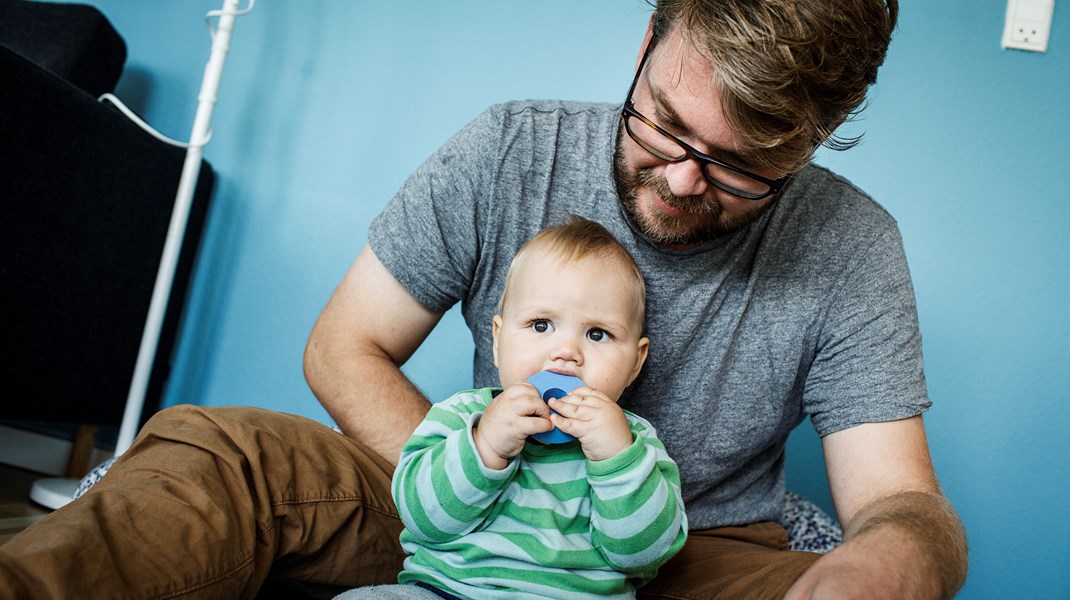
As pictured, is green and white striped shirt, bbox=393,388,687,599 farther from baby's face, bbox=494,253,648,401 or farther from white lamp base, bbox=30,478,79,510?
white lamp base, bbox=30,478,79,510

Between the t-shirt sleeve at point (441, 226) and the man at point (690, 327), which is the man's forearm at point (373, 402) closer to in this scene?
the man at point (690, 327)

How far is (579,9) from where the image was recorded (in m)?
2.01

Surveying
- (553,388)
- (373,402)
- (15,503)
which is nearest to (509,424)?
(553,388)

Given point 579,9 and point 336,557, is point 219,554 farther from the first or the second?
point 579,9

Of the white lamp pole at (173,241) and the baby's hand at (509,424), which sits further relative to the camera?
the white lamp pole at (173,241)

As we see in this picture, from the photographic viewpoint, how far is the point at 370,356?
4.10ft

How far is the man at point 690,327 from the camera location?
3.04 ft

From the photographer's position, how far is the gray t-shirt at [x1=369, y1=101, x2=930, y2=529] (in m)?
1.22

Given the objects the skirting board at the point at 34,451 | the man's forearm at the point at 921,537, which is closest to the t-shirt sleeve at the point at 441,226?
the man's forearm at the point at 921,537

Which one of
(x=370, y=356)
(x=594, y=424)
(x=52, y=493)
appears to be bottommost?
(x=52, y=493)

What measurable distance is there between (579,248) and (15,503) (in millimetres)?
1449

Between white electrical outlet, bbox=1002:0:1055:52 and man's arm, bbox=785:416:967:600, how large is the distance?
1.09 meters

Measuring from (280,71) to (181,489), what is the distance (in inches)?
62.8

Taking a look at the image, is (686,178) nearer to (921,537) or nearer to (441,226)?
(441,226)
